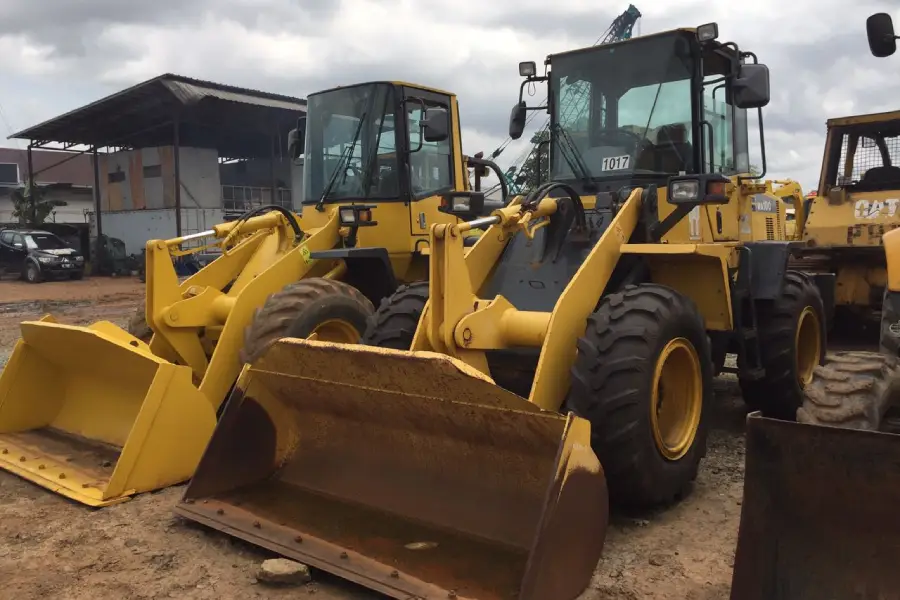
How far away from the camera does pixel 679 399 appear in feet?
15.3

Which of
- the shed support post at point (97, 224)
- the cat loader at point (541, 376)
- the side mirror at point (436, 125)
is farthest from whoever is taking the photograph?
the shed support post at point (97, 224)

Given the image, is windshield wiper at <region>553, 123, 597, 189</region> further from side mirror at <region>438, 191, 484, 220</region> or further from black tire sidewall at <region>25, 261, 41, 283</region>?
black tire sidewall at <region>25, 261, 41, 283</region>

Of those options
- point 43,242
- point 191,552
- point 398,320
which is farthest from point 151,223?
point 191,552

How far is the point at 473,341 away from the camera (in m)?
4.27

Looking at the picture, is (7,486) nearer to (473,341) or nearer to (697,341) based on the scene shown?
(473,341)

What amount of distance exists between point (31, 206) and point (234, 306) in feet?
94.8

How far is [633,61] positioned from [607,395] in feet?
8.91

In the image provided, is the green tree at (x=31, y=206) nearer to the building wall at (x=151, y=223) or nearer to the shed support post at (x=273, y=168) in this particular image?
the building wall at (x=151, y=223)

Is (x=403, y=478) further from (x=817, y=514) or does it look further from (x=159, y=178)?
(x=159, y=178)

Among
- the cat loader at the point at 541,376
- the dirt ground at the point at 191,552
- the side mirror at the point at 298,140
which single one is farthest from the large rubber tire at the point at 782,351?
the side mirror at the point at 298,140

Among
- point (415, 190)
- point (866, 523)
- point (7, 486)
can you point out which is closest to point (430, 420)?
point (866, 523)

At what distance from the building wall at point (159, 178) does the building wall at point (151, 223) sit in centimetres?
65

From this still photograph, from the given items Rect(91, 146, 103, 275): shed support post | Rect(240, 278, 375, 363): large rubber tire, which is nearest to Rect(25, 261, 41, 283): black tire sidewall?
Rect(91, 146, 103, 275): shed support post

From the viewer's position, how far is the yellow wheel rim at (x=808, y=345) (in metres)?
6.30
